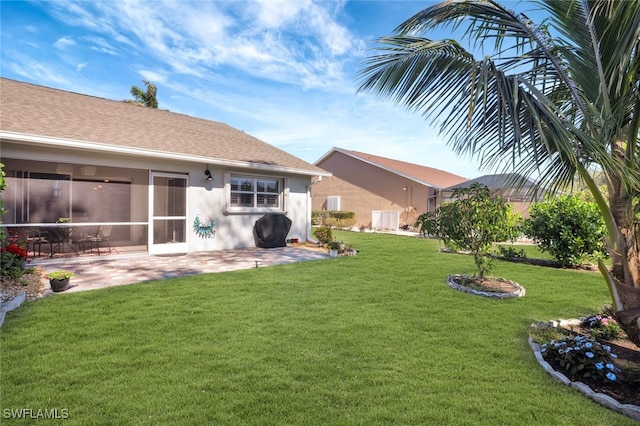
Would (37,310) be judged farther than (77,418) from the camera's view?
Yes

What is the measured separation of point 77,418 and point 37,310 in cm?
324

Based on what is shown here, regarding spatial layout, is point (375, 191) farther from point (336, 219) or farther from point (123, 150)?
point (123, 150)

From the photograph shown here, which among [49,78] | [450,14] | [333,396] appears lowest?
[333,396]

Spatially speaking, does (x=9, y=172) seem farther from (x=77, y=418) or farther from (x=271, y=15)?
(x=77, y=418)

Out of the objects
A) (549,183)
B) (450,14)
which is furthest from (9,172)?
(549,183)

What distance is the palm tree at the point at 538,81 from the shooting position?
2.61 meters

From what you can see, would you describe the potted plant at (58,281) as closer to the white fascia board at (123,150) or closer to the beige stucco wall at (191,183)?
the white fascia board at (123,150)

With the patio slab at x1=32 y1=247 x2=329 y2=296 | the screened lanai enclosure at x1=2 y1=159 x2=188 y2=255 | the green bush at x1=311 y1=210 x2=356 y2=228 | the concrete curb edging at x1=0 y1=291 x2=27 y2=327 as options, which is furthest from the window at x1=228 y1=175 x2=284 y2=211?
the green bush at x1=311 y1=210 x2=356 y2=228

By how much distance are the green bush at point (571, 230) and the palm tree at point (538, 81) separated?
6.24 m

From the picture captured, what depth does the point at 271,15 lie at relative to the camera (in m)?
9.20

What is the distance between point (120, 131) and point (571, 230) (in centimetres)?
1315

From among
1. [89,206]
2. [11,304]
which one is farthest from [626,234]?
[89,206]

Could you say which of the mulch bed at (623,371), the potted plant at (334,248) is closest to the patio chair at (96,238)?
the potted plant at (334,248)

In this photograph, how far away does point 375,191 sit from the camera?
22906 millimetres
